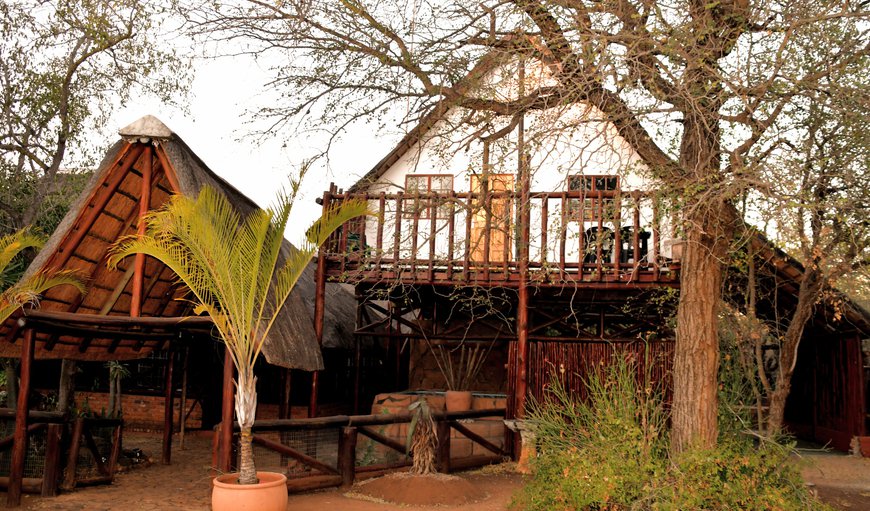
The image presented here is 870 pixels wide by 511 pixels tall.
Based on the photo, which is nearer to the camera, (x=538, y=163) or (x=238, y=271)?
(x=238, y=271)

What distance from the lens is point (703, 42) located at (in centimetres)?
762

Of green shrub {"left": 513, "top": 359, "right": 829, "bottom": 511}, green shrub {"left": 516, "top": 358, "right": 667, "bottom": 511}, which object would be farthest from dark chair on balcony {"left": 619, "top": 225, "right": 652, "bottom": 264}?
green shrub {"left": 513, "top": 359, "right": 829, "bottom": 511}

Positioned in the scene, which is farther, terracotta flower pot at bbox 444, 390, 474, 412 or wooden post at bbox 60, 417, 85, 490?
terracotta flower pot at bbox 444, 390, 474, 412

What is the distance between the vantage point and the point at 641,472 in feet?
22.4

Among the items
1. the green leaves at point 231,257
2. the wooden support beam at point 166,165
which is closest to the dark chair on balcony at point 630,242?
the green leaves at point 231,257

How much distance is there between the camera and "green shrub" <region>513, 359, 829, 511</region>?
657 cm

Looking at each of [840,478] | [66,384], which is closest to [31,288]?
[66,384]

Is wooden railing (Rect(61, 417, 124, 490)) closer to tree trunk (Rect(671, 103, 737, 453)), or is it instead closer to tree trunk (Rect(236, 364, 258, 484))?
tree trunk (Rect(236, 364, 258, 484))

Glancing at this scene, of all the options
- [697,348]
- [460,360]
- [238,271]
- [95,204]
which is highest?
[95,204]

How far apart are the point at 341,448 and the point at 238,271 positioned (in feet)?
9.58

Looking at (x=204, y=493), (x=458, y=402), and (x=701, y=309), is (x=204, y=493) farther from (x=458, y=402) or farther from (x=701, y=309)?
(x=701, y=309)

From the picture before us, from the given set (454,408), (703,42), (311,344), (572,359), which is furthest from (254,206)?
(703,42)

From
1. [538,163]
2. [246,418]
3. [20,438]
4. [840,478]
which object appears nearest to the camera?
[246,418]

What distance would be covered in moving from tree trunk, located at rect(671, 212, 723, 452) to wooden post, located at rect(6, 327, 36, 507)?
6438mm
